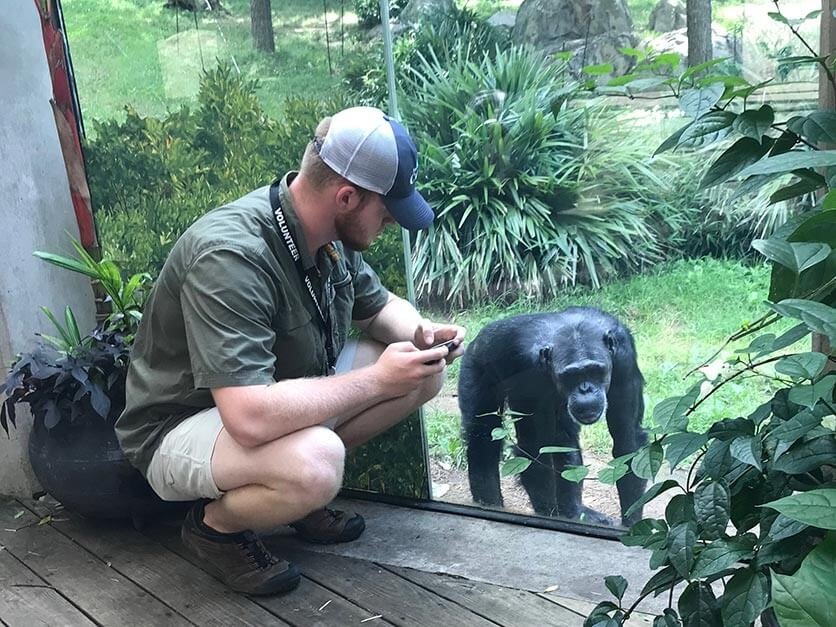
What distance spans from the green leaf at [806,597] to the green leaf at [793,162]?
509 millimetres

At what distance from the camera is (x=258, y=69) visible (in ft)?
9.07

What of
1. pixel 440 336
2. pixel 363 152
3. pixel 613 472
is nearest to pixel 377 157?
pixel 363 152

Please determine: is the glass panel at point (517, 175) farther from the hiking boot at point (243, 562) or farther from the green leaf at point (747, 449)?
the green leaf at point (747, 449)

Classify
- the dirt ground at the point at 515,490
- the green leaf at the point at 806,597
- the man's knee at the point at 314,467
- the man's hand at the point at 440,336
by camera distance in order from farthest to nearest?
1. the dirt ground at the point at 515,490
2. the man's hand at the point at 440,336
3. the man's knee at the point at 314,467
4. the green leaf at the point at 806,597

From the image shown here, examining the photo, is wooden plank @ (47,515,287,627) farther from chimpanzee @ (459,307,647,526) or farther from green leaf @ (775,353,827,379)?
green leaf @ (775,353,827,379)

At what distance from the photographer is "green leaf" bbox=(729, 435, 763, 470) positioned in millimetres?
1285

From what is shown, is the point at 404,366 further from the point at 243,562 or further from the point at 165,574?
the point at 165,574

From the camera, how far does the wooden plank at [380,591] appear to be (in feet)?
7.37

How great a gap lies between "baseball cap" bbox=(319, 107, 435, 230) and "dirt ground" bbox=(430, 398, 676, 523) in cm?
73

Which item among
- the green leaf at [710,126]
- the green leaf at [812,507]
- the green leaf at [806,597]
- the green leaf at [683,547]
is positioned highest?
the green leaf at [710,126]

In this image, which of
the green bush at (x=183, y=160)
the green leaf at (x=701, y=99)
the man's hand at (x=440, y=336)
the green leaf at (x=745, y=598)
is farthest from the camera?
the green bush at (x=183, y=160)

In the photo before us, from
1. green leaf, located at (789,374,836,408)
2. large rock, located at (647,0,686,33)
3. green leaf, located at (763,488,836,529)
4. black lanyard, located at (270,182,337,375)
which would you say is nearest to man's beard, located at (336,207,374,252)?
black lanyard, located at (270,182,337,375)

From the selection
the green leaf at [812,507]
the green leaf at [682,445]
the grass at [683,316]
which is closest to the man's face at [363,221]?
the grass at [683,316]

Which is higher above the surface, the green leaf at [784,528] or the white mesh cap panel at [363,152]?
the white mesh cap panel at [363,152]
